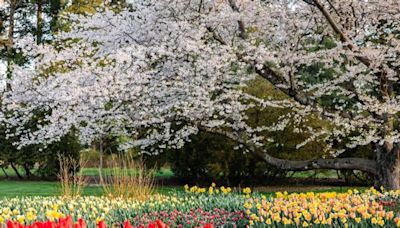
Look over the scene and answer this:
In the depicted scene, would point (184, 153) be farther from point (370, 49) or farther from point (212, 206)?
point (212, 206)

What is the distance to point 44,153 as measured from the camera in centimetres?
1709

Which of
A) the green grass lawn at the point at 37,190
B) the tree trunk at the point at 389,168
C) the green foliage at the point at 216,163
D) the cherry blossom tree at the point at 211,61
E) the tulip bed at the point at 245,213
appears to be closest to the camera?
the tulip bed at the point at 245,213

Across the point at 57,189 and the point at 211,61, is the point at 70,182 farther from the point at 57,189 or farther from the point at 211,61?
the point at 57,189

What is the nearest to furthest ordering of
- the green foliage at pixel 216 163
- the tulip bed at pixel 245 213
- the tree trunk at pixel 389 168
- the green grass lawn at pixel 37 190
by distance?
the tulip bed at pixel 245 213 < the tree trunk at pixel 389 168 < the green grass lawn at pixel 37 190 < the green foliage at pixel 216 163

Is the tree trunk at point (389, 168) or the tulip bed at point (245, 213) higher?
the tree trunk at point (389, 168)

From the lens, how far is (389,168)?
8.55 m

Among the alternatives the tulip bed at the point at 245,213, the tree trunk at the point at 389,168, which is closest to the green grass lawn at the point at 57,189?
the tree trunk at the point at 389,168

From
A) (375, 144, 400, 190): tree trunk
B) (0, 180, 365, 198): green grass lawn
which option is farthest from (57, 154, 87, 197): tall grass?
(375, 144, 400, 190): tree trunk

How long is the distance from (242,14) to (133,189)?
299 centimetres

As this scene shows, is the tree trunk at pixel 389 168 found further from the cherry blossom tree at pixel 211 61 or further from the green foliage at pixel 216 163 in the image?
the green foliage at pixel 216 163

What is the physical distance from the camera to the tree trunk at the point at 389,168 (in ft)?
27.8

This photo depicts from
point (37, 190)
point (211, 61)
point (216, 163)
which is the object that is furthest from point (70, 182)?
point (37, 190)

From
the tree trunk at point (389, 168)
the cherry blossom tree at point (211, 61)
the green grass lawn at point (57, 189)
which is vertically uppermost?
the cherry blossom tree at point (211, 61)

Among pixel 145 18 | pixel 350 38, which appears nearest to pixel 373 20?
pixel 350 38
